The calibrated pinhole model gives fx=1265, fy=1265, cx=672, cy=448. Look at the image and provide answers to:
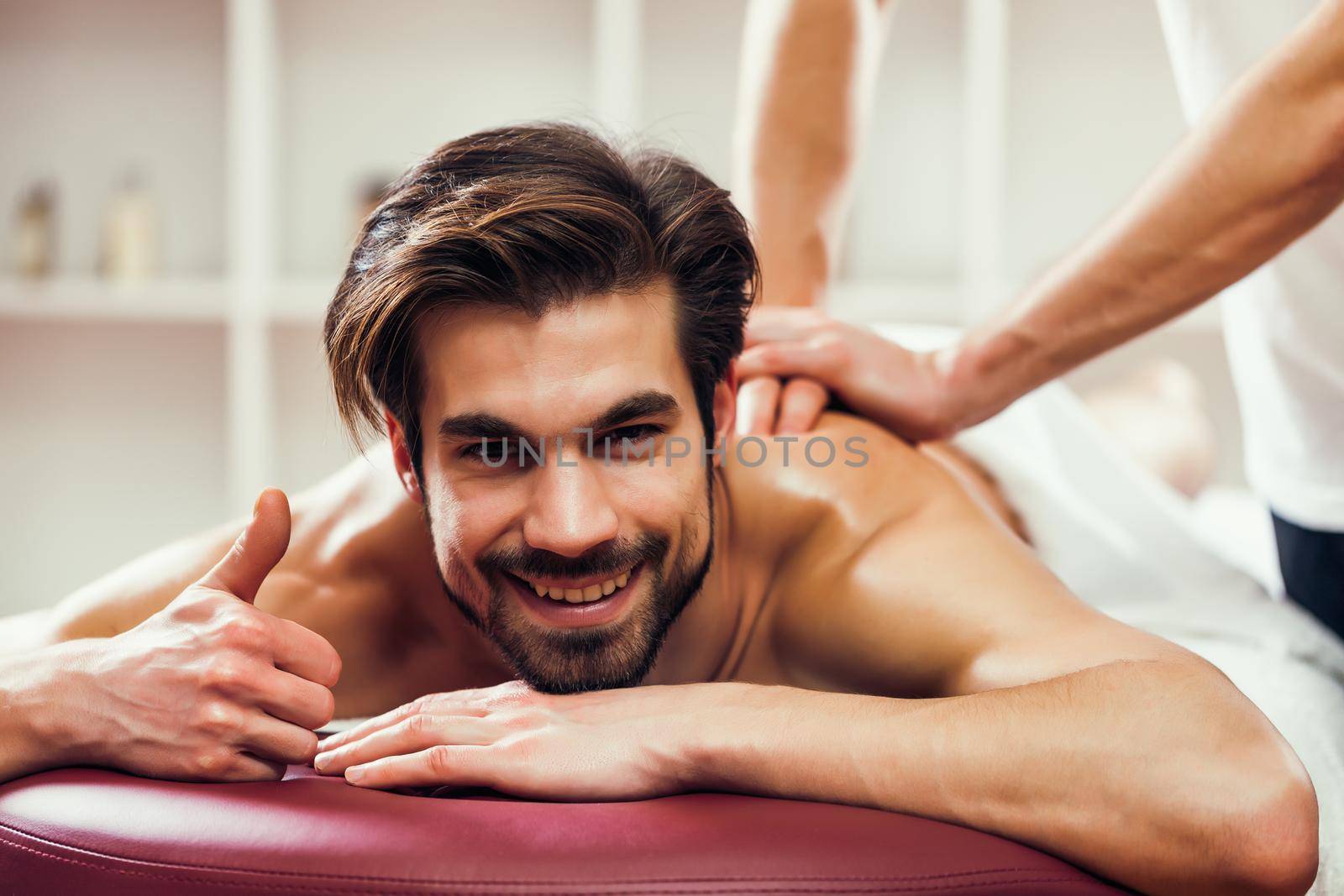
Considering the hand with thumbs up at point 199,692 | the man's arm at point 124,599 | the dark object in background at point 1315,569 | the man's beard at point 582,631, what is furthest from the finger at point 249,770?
the dark object in background at point 1315,569

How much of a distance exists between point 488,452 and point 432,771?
0.33 meters

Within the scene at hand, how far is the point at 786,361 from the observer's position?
161 centimetres

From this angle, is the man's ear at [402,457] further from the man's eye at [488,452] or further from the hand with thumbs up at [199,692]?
the hand with thumbs up at [199,692]

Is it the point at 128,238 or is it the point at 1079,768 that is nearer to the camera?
the point at 1079,768

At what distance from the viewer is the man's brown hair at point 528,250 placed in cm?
122

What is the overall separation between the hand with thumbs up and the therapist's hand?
26.6 inches

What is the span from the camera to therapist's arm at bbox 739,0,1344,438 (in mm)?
1294

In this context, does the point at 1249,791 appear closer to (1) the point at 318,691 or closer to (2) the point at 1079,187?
(1) the point at 318,691

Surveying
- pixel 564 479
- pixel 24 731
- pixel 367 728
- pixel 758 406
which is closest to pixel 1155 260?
pixel 758 406

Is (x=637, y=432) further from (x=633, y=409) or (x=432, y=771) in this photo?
(x=432, y=771)

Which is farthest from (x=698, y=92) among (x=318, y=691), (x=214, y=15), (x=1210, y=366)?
(x=318, y=691)

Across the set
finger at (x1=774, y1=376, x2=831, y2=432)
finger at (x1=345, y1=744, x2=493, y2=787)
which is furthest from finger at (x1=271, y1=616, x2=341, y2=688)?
finger at (x1=774, y1=376, x2=831, y2=432)

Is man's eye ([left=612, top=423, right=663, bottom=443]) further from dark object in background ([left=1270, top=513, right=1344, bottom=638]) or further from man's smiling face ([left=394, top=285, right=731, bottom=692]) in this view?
dark object in background ([left=1270, top=513, right=1344, bottom=638])

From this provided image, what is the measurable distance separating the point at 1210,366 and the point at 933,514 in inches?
98.3
